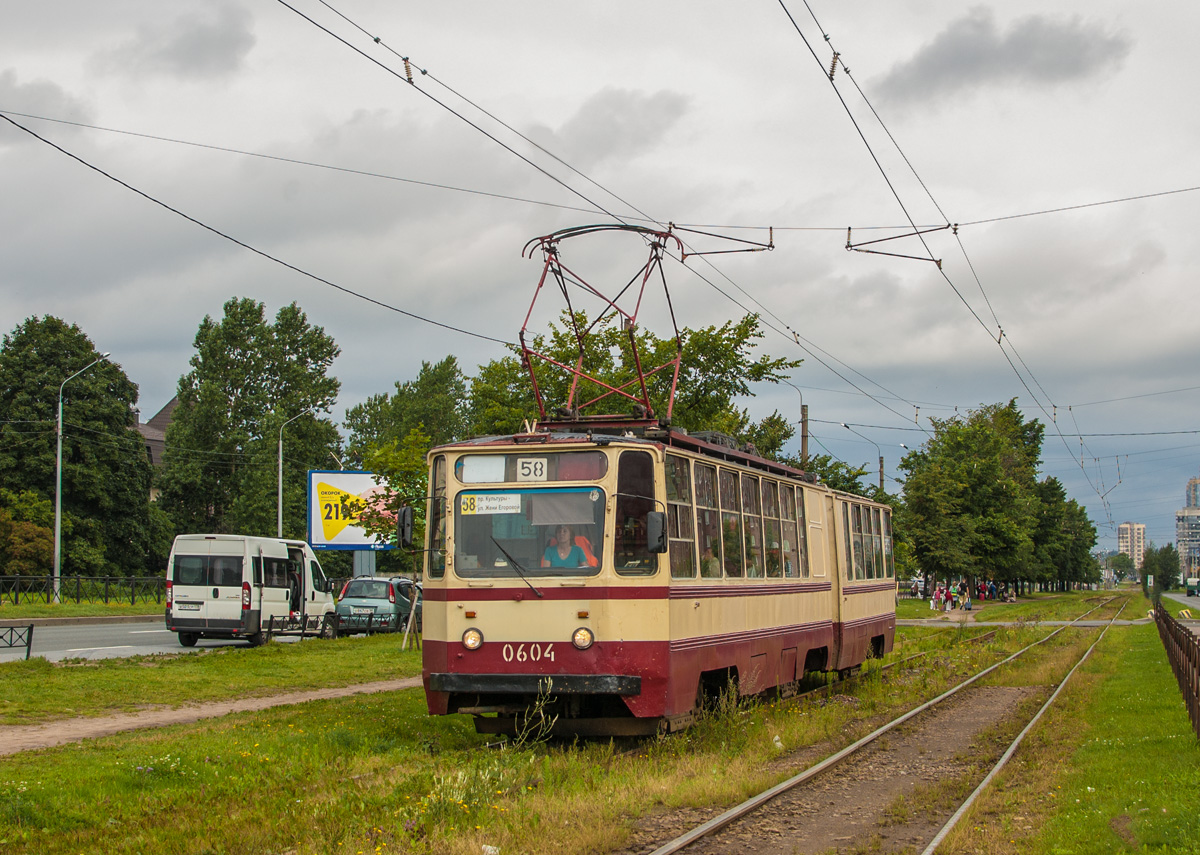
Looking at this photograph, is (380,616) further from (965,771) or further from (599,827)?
(599,827)

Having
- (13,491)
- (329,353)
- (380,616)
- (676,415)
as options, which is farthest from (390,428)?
(676,415)

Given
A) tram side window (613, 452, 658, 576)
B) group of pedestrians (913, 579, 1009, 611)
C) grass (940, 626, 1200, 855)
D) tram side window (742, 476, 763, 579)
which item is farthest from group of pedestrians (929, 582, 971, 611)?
tram side window (613, 452, 658, 576)

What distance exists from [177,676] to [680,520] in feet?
33.1

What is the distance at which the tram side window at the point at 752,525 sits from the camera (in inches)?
534

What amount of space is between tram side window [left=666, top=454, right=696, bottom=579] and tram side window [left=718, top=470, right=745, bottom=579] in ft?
3.40

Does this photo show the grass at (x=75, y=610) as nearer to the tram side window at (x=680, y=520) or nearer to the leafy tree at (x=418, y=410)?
the tram side window at (x=680, y=520)

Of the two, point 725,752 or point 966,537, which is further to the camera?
point 966,537

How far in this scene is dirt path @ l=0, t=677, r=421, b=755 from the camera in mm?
11914

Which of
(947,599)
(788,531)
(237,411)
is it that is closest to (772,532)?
(788,531)

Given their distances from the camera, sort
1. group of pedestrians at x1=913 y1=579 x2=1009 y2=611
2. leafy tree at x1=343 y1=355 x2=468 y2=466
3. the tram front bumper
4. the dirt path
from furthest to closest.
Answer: leafy tree at x1=343 y1=355 x2=468 y2=466 < group of pedestrians at x1=913 y1=579 x2=1009 y2=611 < the dirt path < the tram front bumper

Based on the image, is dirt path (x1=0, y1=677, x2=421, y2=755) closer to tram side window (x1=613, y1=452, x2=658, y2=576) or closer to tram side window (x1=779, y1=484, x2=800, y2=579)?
tram side window (x1=613, y1=452, x2=658, y2=576)

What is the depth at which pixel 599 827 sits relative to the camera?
305 inches

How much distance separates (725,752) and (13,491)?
171 feet

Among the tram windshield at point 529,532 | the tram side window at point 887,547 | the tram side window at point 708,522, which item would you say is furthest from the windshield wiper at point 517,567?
the tram side window at point 887,547
